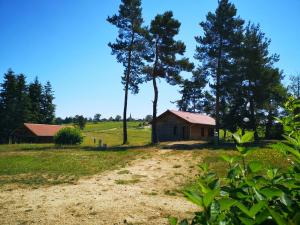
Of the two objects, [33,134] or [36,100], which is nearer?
[33,134]

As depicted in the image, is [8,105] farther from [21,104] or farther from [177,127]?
[177,127]

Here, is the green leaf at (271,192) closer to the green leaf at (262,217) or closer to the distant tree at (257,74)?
the green leaf at (262,217)

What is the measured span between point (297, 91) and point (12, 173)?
53901mm

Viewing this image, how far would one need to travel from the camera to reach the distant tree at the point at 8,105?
62.9m

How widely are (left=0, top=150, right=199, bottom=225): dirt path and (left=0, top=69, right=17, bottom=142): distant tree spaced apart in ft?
181

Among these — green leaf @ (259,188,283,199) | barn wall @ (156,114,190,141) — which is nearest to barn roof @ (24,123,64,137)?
barn wall @ (156,114,190,141)

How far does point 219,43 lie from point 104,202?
29853 millimetres

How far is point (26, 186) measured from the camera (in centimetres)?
1262

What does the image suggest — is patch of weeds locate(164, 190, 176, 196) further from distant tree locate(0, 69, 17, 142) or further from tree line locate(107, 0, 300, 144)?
distant tree locate(0, 69, 17, 142)

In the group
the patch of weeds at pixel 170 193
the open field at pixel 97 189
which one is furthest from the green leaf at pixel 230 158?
the patch of weeds at pixel 170 193

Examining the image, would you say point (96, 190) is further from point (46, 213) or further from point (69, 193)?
point (46, 213)

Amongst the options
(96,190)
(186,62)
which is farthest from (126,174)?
(186,62)

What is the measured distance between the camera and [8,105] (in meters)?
64.0

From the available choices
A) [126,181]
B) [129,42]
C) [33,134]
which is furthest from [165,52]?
[33,134]
